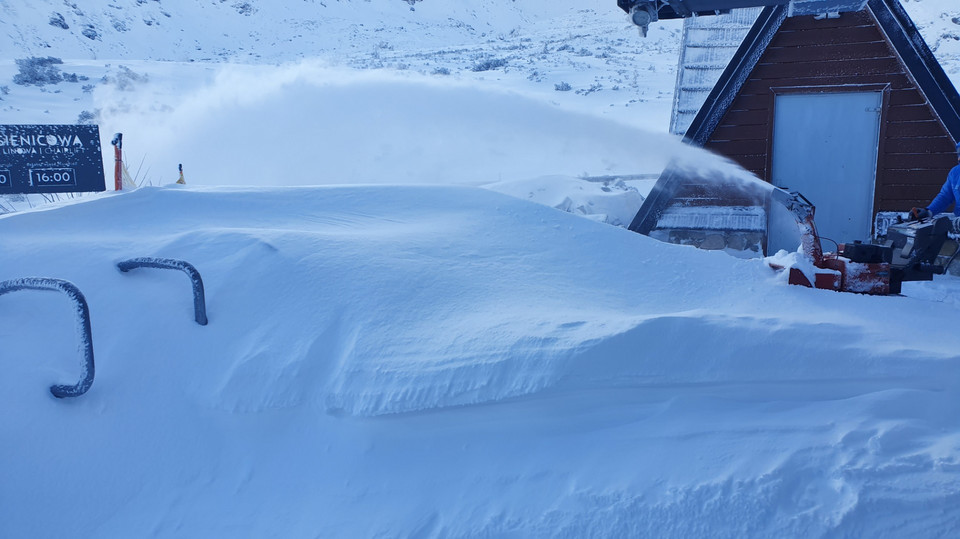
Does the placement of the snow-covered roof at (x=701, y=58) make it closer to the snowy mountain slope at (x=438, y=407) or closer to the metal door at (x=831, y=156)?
the metal door at (x=831, y=156)

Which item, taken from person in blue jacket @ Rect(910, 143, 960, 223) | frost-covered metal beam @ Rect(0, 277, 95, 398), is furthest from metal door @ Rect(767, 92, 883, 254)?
frost-covered metal beam @ Rect(0, 277, 95, 398)

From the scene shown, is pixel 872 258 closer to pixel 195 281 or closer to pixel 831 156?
pixel 831 156

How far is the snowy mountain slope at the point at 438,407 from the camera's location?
2570 mm

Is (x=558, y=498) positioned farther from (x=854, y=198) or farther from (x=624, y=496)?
(x=854, y=198)

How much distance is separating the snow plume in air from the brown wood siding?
1763 mm

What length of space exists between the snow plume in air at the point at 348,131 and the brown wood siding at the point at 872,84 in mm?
1763

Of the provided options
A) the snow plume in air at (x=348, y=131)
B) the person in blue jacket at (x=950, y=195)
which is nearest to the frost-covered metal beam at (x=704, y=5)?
the snow plume in air at (x=348, y=131)

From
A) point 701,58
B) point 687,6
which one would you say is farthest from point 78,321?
point 701,58

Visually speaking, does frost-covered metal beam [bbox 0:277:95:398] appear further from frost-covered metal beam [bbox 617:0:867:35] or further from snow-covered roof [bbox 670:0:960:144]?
snow-covered roof [bbox 670:0:960:144]

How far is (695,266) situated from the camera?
16.0 ft

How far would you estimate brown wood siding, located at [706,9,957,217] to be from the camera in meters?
8.20

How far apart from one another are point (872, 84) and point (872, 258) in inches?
162

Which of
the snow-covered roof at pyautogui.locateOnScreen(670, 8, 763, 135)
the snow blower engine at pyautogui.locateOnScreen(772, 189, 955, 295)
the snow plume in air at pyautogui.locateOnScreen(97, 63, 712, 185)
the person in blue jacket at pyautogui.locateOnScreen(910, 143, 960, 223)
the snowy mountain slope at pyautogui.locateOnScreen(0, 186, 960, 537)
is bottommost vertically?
the snowy mountain slope at pyautogui.locateOnScreen(0, 186, 960, 537)

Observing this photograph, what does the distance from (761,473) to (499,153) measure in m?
14.6
